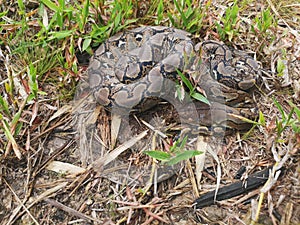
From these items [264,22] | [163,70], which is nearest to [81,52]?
[163,70]

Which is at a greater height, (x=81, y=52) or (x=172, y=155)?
(x=81, y=52)

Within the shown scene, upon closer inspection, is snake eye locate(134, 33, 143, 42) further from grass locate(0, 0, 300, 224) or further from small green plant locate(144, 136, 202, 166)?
small green plant locate(144, 136, 202, 166)

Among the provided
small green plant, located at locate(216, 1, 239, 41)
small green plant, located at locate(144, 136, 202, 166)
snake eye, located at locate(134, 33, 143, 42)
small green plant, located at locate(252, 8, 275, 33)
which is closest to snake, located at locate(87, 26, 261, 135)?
snake eye, located at locate(134, 33, 143, 42)

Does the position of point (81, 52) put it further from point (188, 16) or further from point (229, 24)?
point (229, 24)

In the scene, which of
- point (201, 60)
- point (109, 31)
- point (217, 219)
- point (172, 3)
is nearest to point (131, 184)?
point (217, 219)

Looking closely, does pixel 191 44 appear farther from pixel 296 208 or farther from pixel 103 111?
pixel 296 208

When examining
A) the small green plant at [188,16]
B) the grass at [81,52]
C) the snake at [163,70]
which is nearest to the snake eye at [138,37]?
the snake at [163,70]

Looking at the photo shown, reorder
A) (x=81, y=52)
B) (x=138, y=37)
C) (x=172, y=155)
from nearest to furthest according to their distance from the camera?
(x=172, y=155) → (x=81, y=52) → (x=138, y=37)
